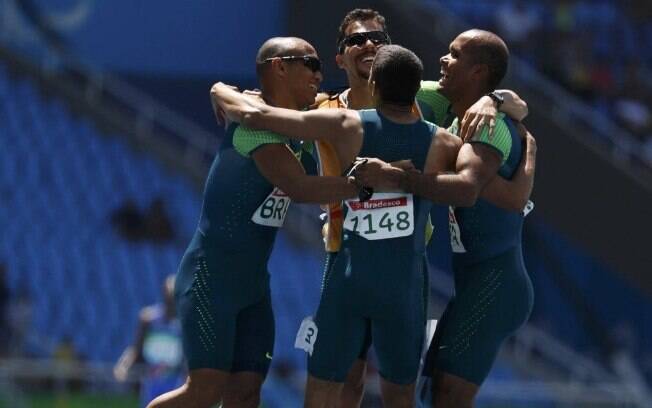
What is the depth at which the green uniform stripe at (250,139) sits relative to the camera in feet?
26.6

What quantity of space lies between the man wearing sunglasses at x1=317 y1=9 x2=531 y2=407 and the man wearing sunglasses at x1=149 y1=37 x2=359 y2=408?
37 cm

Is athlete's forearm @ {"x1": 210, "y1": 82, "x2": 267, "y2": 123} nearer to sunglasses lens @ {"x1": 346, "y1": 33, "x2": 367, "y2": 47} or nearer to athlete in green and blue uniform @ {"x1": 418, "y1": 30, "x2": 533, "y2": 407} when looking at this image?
sunglasses lens @ {"x1": 346, "y1": 33, "x2": 367, "y2": 47}

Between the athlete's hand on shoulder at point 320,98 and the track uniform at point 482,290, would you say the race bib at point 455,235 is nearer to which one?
the track uniform at point 482,290

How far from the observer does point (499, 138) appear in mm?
8133

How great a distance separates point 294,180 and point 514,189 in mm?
1109

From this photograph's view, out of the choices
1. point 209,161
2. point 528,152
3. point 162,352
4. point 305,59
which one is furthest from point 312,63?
point 209,161

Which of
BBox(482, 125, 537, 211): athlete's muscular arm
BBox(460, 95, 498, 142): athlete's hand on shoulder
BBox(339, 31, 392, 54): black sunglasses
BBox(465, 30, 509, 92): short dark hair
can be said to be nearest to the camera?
BBox(460, 95, 498, 142): athlete's hand on shoulder

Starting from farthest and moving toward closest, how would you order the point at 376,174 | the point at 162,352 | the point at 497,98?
the point at 162,352
the point at 497,98
the point at 376,174

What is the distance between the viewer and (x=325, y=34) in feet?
68.1

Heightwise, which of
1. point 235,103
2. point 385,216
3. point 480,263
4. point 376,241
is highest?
point 235,103

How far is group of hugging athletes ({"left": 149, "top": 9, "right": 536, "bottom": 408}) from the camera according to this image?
7.89 meters

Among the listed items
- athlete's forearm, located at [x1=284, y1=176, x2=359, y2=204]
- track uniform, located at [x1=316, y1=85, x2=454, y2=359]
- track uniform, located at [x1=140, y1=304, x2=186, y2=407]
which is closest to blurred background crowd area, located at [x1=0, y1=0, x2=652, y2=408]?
track uniform, located at [x1=140, y1=304, x2=186, y2=407]

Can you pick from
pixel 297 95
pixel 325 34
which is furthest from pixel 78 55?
pixel 297 95

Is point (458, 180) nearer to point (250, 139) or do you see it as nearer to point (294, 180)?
point (294, 180)
